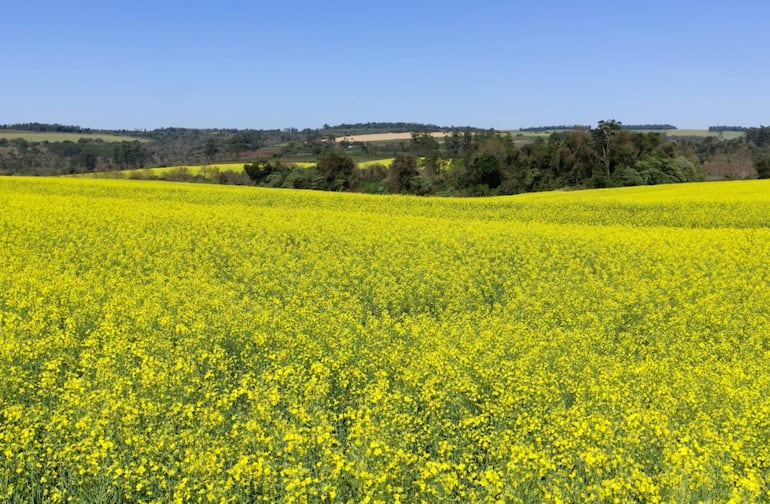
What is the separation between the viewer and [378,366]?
7.26 metres

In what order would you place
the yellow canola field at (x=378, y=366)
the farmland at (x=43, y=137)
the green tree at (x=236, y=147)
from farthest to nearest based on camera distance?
1. the farmland at (x=43, y=137)
2. the green tree at (x=236, y=147)
3. the yellow canola field at (x=378, y=366)

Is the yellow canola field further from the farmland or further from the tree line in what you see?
the farmland

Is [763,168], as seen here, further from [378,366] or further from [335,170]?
[378,366]

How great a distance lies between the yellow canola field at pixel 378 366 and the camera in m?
4.53

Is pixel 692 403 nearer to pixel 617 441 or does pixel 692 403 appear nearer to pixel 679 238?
pixel 617 441

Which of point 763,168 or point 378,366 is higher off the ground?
point 763,168

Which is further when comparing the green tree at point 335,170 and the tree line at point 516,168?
the green tree at point 335,170

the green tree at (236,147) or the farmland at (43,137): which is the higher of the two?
the farmland at (43,137)

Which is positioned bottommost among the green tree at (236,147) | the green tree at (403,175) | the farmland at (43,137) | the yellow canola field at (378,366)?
the yellow canola field at (378,366)

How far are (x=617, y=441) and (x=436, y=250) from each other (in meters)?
10.1

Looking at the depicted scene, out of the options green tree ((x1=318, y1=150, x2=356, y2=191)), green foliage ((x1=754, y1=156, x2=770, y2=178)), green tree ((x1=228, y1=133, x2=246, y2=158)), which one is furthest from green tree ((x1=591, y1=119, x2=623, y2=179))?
green tree ((x1=228, y1=133, x2=246, y2=158))

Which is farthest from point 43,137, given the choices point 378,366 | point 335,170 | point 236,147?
point 378,366

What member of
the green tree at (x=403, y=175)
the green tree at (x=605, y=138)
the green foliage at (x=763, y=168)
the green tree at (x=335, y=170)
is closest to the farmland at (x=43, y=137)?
the green tree at (x=335, y=170)

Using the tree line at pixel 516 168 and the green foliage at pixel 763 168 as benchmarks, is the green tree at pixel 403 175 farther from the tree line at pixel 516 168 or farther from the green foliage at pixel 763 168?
the green foliage at pixel 763 168
